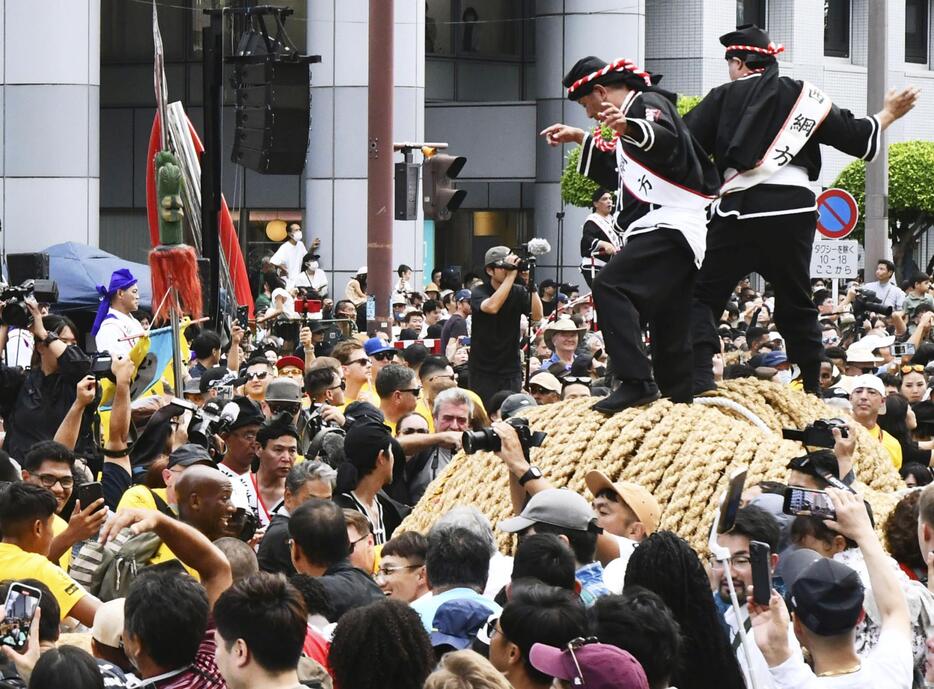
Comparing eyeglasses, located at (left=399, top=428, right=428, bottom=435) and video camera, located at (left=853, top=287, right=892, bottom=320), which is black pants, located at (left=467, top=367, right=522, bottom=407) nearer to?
eyeglasses, located at (left=399, top=428, right=428, bottom=435)

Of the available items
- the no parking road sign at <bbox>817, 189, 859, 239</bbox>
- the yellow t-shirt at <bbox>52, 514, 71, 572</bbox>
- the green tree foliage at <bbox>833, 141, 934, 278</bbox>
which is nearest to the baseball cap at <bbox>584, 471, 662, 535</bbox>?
the yellow t-shirt at <bbox>52, 514, 71, 572</bbox>

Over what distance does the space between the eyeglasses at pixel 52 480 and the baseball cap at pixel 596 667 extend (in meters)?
3.79

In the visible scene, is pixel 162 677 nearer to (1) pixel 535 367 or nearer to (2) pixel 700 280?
(2) pixel 700 280

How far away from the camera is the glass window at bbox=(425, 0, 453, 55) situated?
3625cm

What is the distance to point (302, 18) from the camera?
34.2 meters

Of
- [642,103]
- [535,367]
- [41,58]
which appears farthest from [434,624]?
[41,58]

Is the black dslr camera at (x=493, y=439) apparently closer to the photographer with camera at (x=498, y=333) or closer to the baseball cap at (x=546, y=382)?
the baseball cap at (x=546, y=382)

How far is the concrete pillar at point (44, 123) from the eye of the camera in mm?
27109

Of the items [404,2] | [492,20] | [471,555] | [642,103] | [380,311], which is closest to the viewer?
[471,555]

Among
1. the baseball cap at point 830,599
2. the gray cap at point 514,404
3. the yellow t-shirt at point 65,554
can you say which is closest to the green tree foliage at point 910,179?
the gray cap at point 514,404

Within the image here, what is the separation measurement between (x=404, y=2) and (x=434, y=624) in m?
24.9

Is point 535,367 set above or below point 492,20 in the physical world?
below

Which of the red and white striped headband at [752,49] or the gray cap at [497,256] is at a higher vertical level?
the red and white striped headband at [752,49]

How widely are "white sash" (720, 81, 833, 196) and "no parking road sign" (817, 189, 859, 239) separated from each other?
9.08 m
